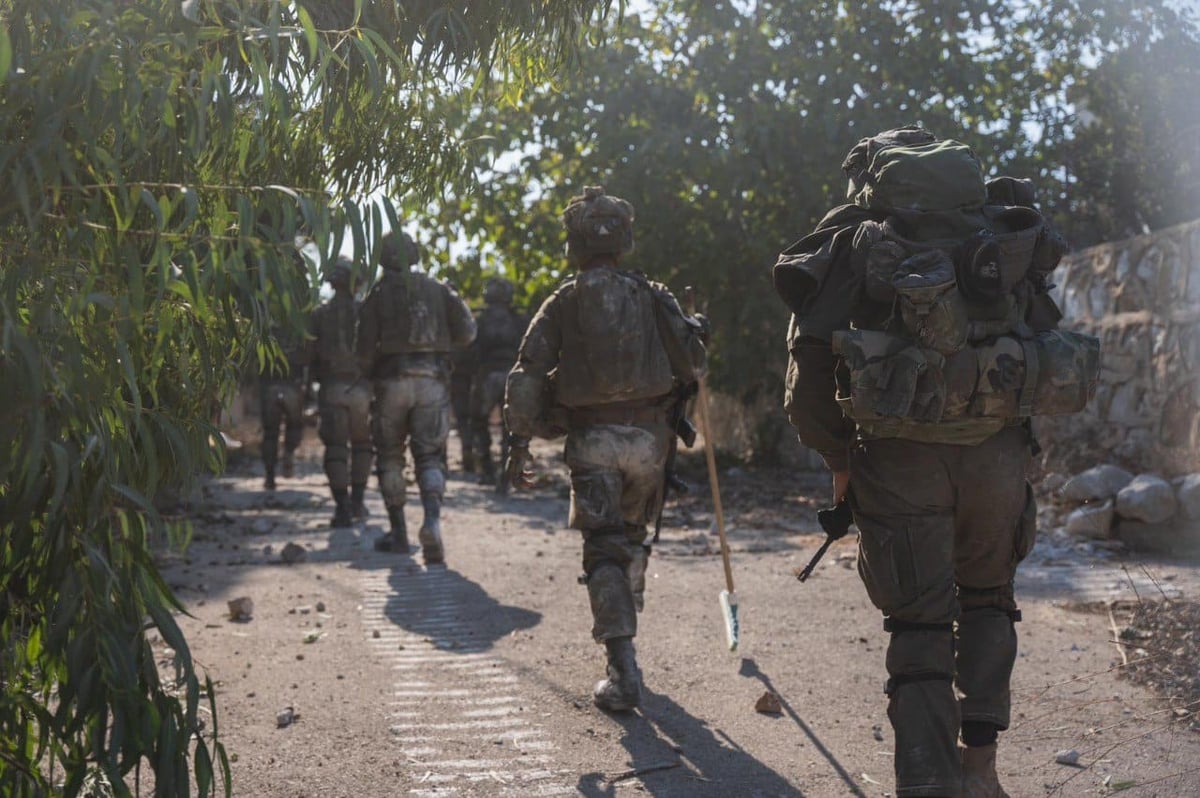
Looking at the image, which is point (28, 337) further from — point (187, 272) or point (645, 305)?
point (645, 305)

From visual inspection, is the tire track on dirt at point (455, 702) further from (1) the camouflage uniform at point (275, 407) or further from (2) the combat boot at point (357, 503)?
(1) the camouflage uniform at point (275, 407)

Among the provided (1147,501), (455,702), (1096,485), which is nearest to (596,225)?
(455,702)

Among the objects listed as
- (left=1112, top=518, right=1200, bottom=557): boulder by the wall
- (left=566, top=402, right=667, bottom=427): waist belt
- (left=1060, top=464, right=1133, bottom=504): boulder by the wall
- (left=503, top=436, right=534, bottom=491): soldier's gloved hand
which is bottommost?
(left=1112, top=518, right=1200, bottom=557): boulder by the wall

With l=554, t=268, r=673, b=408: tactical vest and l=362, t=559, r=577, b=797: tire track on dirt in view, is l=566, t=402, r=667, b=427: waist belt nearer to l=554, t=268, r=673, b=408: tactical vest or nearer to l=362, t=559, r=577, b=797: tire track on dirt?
l=554, t=268, r=673, b=408: tactical vest

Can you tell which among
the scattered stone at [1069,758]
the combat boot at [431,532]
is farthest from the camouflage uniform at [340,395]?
the scattered stone at [1069,758]

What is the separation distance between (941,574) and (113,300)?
2192 mm

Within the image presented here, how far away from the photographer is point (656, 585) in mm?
8078

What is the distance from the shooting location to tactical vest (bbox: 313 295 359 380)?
35.8ft

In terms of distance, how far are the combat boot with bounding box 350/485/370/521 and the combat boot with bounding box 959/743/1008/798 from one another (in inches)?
328

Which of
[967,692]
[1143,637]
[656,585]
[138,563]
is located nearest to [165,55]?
[138,563]

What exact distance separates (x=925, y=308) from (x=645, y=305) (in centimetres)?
214

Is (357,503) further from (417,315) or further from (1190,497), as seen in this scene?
(1190,497)

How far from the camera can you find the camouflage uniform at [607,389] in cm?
531

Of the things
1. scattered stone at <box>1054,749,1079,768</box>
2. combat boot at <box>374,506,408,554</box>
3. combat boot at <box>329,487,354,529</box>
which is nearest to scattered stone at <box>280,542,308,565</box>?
combat boot at <box>374,506,408,554</box>
